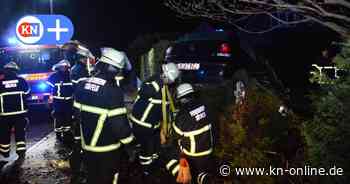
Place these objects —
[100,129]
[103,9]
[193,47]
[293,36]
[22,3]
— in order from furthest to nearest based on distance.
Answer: [103,9] → [22,3] → [293,36] → [193,47] → [100,129]

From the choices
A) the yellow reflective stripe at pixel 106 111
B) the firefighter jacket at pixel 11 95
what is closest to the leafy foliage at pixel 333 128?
the yellow reflective stripe at pixel 106 111

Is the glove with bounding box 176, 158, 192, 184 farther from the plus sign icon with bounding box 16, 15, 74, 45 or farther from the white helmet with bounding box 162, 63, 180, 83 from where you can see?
the plus sign icon with bounding box 16, 15, 74, 45

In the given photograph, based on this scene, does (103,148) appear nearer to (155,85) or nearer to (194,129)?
(194,129)

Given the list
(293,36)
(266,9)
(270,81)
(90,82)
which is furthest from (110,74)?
(293,36)

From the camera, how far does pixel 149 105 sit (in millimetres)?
5953

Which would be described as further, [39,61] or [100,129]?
[39,61]

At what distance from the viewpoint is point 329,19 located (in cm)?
623

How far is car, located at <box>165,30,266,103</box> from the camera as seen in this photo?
917cm

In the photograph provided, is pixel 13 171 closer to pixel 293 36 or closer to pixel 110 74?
pixel 110 74

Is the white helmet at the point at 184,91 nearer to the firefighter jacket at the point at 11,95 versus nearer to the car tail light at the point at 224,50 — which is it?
the firefighter jacket at the point at 11,95

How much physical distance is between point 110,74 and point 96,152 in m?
0.86

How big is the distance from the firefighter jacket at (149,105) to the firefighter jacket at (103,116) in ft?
4.93

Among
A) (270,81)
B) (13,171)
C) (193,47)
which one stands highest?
(193,47)

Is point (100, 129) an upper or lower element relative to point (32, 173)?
upper
